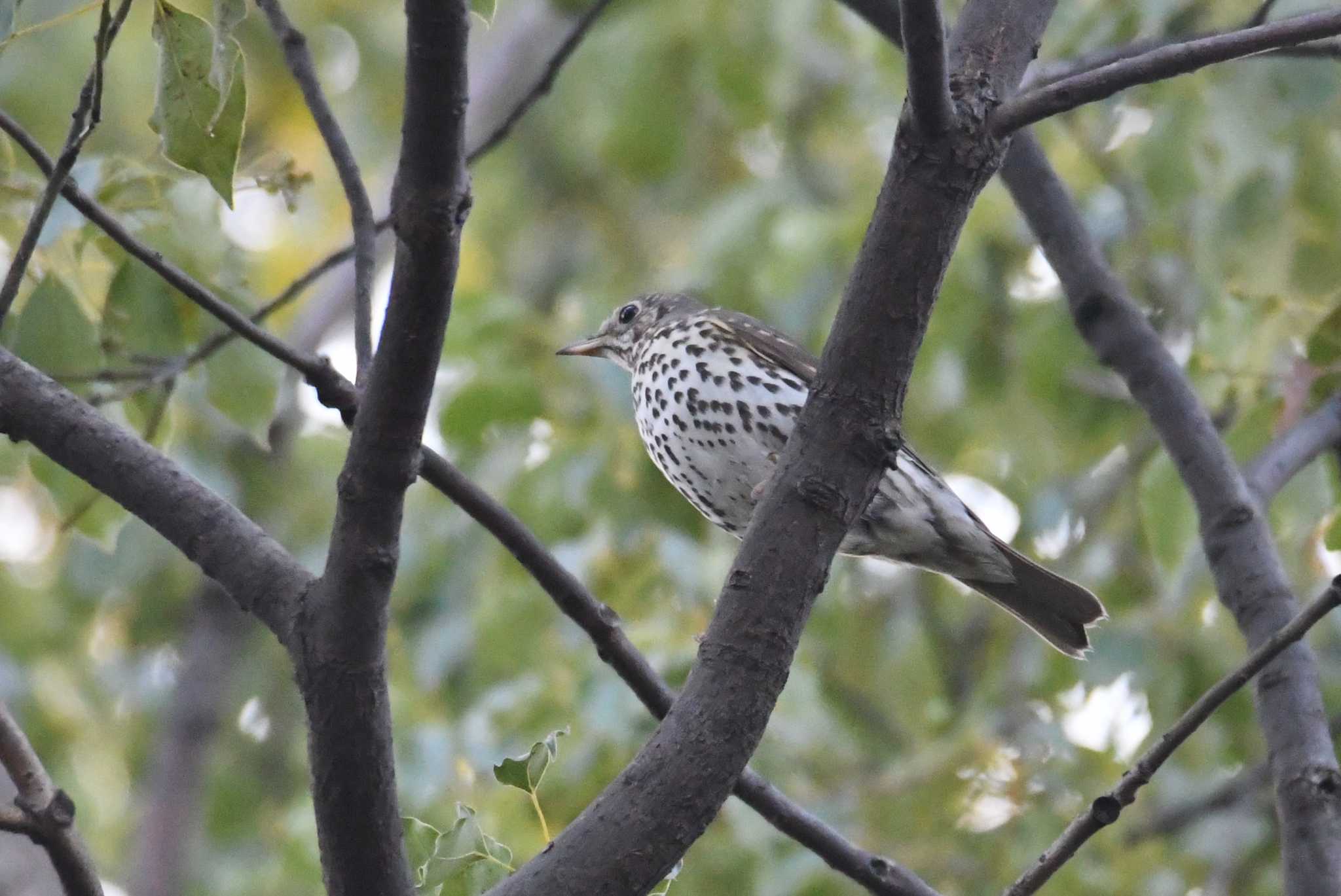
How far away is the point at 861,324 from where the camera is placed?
2.21 metres

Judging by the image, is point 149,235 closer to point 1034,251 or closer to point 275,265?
point 1034,251

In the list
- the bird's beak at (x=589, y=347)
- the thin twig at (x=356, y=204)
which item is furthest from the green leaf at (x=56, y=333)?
the bird's beak at (x=589, y=347)

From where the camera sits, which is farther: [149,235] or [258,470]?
[258,470]

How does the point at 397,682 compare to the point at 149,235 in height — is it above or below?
above

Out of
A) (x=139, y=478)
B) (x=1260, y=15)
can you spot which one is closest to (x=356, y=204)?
(x=139, y=478)

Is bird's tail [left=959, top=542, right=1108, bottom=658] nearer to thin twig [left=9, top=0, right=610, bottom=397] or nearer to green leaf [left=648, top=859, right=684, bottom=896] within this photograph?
thin twig [left=9, top=0, right=610, bottom=397]

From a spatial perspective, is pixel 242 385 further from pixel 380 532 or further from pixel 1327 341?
pixel 1327 341

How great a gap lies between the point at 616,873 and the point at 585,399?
11.6 feet

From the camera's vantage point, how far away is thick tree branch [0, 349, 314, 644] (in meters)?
2.27

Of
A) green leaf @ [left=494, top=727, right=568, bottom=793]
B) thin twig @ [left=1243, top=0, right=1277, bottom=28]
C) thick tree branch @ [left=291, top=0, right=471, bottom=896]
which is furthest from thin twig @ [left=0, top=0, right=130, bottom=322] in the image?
thin twig @ [left=1243, top=0, right=1277, bottom=28]

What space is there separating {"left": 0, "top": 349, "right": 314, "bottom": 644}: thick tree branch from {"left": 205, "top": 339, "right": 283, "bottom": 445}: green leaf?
0.90 m

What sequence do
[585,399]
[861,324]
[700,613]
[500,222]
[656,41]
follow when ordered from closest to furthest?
[861,324]
[700,613]
[585,399]
[656,41]
[500,222]

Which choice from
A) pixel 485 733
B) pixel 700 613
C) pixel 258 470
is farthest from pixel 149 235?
pixel 258 470

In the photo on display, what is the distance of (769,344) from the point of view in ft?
15.7
